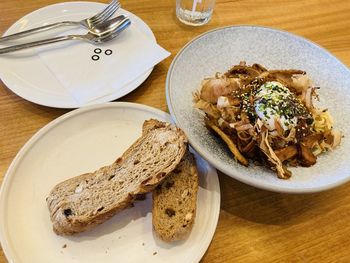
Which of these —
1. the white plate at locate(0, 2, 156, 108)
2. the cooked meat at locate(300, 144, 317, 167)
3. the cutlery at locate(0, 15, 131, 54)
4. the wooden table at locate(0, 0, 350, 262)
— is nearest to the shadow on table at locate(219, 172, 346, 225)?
the wooden table at locate(0, 0, 350, 262)

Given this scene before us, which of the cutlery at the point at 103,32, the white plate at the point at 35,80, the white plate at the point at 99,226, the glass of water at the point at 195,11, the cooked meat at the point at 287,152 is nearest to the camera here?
the white plate at the point at 99,226

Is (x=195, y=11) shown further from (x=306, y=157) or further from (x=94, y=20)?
(x=306, y=157)

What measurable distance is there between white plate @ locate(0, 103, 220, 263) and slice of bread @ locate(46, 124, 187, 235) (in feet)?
0.13

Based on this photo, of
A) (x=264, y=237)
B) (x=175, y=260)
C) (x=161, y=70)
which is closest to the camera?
(x=175, y=260)

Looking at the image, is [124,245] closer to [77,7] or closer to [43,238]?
[43,238]

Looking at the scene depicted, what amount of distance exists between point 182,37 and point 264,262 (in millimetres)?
895

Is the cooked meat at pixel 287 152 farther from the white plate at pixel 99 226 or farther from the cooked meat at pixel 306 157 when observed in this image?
the white plate at pixel 99 226

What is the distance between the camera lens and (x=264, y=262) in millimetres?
823

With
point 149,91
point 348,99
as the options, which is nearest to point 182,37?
point 149,91

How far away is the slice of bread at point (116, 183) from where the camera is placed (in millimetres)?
784

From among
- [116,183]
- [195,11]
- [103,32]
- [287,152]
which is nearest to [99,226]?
[116,183]

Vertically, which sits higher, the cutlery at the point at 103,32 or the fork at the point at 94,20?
the fork at the point at 94,20

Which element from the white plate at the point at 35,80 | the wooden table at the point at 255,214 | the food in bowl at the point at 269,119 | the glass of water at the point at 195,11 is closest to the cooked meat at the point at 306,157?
the food in bowl at the point at 269,119

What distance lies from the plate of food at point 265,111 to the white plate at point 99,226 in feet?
0.28
